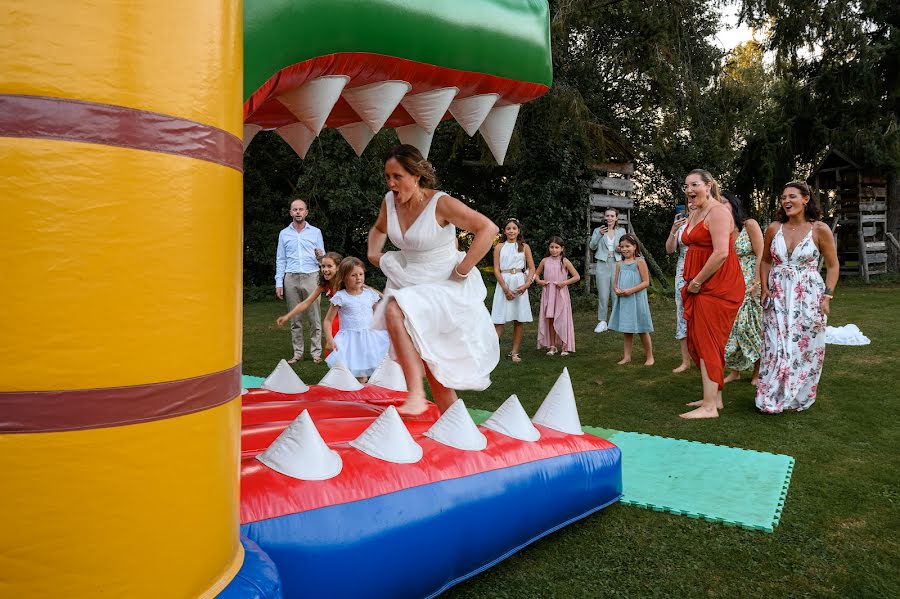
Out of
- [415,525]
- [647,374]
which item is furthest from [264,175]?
[415,525]

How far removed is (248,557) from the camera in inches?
69.1

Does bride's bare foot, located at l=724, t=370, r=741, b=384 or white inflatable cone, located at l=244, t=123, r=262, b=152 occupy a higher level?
white inflatable cone, located at l=244, t=123, r=262, b=152

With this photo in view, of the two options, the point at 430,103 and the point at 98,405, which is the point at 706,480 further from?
the point at 98,405

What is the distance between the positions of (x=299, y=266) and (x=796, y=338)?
5518 mm

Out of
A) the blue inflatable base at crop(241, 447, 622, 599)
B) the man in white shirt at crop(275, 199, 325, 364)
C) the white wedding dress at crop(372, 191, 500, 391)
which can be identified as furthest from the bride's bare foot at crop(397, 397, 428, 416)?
the man in white shirt at crop(275, 199, 325, 364)

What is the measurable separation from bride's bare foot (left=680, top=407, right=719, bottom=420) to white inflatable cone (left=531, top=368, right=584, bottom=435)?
2248 mm

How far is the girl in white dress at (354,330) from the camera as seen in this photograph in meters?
6.30

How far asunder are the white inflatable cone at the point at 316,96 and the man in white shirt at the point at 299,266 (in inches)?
237

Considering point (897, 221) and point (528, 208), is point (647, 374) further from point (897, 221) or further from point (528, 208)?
point (897, 221)

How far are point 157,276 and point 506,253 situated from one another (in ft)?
24.9

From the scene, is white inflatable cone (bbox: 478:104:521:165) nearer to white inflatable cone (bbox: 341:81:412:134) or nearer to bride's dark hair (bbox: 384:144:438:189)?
bride's dark hair (bbox: 384:144:438:189)

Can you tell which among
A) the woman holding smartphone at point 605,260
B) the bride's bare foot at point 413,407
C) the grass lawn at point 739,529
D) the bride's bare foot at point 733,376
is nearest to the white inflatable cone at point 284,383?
the bride's bare foot at point 413,407

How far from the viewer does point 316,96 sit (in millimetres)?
2449

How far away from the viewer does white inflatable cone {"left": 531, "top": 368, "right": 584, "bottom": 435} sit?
3.44 m
